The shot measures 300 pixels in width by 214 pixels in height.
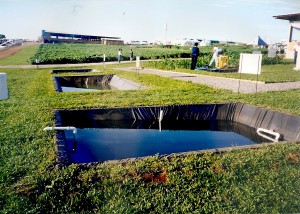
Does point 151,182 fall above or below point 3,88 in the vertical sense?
below

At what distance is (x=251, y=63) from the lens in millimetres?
9719

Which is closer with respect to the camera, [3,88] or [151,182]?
[151,182]

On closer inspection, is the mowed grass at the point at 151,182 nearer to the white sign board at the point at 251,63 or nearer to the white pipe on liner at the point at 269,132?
the white pipe on liner at the point at 269,132

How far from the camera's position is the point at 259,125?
7984 millimetres

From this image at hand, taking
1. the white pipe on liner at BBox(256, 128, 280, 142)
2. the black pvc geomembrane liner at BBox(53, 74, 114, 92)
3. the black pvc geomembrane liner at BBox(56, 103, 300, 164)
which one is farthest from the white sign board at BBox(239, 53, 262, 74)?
the black pvc geomembrane liner at BBox(53, 74, 114, 92)

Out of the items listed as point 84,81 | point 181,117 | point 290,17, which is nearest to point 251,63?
point 181,117

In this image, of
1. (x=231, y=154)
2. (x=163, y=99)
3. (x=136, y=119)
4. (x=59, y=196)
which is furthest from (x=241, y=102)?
(x=59, y=196)

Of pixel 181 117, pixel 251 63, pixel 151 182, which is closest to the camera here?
pixel 151 182

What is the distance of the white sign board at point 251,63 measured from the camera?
955 cm

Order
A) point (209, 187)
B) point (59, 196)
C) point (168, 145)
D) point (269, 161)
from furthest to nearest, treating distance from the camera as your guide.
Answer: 1. point (168, 145)
2. point (269, 161)
3. point (209, 187)
4. point (59, 196)

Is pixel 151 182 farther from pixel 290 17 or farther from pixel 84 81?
pixel 290 17

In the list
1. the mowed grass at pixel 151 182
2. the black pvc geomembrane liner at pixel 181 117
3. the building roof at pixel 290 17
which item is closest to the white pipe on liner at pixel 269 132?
the black pvc geomembrane liner at pixel 181 117

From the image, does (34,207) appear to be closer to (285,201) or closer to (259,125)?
(285,201)

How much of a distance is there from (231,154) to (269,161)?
584mm
